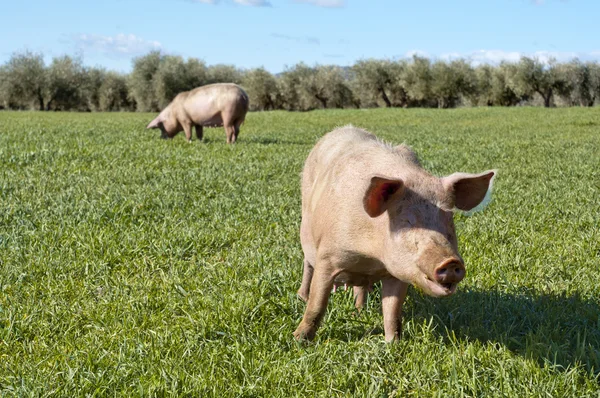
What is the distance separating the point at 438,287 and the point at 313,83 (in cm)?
7172

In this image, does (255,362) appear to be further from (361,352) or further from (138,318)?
(138,318)

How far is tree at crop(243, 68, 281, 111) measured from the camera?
7200 centimetres

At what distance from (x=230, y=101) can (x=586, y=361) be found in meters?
15.2

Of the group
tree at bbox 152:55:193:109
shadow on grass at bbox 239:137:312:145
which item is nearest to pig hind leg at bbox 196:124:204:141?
shadow on grass at bbox 239:137:312:145

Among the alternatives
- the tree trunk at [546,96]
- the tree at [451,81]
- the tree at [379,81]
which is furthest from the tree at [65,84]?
the tree trunk at [546,96]

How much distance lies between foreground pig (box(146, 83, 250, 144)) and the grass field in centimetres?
777

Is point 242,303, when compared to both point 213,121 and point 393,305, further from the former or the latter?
point 213,121

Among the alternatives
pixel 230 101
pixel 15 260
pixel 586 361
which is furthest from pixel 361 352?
pixel 230 101

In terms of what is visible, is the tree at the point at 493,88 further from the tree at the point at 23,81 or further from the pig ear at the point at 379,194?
the pig ear at the point at 379,194

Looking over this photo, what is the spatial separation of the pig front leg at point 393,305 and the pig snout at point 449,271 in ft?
3.34

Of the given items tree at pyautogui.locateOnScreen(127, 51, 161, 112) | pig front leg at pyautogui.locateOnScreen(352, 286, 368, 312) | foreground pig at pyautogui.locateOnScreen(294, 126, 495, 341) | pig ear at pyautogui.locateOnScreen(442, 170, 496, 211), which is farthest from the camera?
tree at pyautogui.locateOnScreen(127, 51, 161, 112)

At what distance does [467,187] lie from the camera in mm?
3607

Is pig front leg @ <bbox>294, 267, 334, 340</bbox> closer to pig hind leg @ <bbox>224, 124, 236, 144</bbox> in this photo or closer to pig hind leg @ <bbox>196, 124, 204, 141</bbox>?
pig hind leg @ <bbox>224, 124, 236, 144</bbox>

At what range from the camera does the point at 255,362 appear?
4.07 metres
